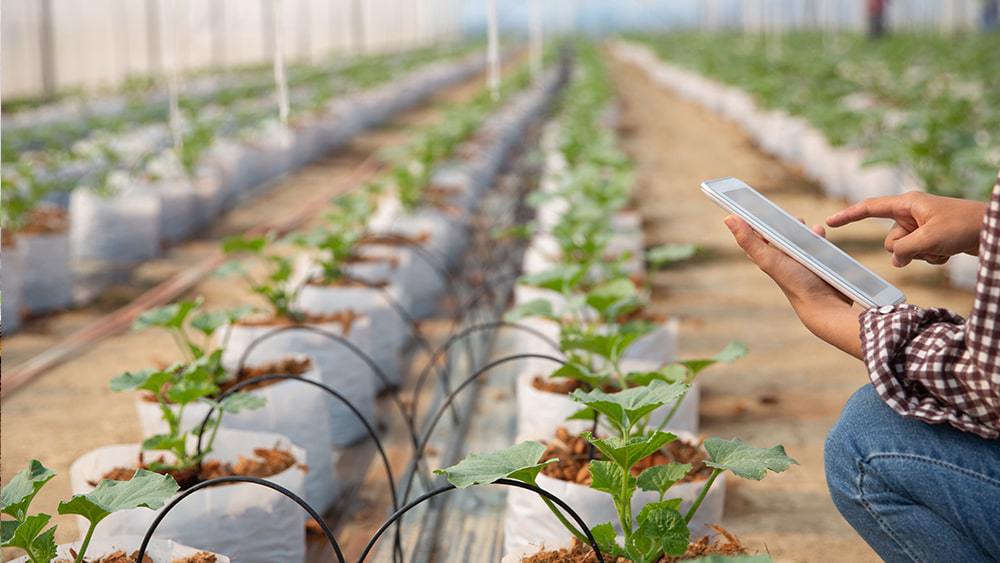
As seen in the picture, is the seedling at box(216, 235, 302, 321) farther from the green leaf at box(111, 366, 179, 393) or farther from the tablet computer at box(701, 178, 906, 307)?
the tablet computer at box(701, 178, 906, 307)

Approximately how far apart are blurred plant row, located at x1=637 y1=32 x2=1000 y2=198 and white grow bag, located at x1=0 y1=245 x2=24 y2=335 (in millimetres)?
3902

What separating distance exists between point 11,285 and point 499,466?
3557mm

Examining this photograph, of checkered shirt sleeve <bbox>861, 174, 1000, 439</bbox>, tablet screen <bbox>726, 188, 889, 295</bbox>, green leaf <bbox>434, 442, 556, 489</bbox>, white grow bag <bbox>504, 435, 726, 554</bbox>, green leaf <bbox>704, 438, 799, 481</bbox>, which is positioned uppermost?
tablet screen <bbox>726, 188, 889, 295</bbox>

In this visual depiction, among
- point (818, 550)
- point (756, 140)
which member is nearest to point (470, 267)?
point (818, 550)

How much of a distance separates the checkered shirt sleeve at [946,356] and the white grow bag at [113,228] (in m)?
4.98

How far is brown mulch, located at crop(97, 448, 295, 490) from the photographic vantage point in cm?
240

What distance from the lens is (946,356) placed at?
58.7 inches

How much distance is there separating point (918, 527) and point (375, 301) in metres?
2.45

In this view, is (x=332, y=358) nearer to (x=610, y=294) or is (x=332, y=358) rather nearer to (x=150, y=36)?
(x=610, y=294)

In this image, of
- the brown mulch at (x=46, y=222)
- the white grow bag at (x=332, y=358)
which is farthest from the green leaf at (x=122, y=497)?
the brown mulch at (x=46, y=222)

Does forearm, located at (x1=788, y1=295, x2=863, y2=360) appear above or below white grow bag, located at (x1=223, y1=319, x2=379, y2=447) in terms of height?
above

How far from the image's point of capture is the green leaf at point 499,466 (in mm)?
1630

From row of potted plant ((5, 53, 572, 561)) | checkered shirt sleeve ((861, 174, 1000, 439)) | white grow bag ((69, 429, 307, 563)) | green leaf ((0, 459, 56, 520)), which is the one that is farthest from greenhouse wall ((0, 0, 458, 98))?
checkered shirt sleeve ((861, 174, 1000, 439))

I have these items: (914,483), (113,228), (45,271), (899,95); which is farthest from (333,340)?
(899,95)
